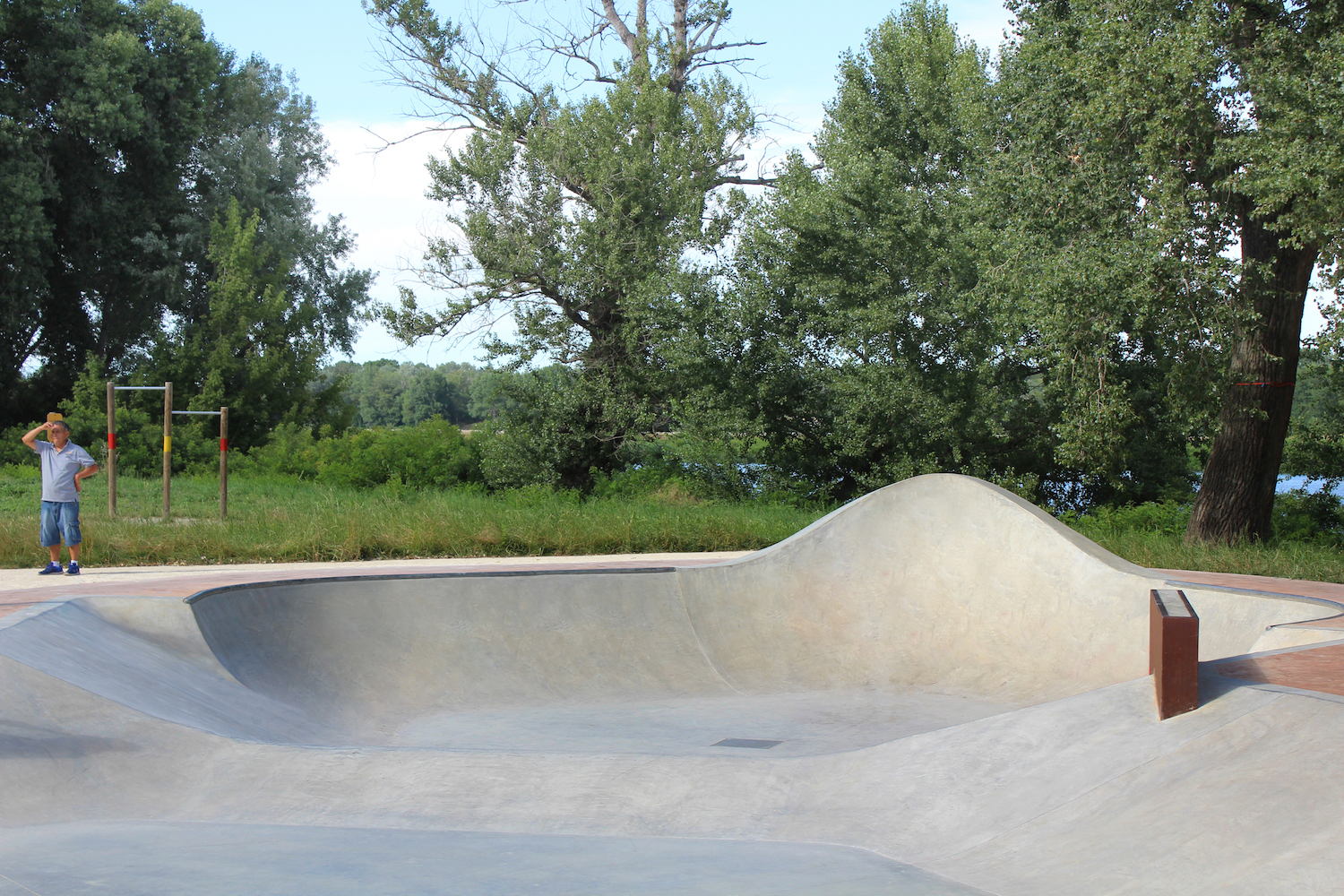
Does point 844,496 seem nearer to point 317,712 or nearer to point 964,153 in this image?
point 964,153

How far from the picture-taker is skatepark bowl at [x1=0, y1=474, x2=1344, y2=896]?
335 cm

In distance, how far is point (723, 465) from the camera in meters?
21.0

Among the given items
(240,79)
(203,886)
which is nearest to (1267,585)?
(203,886)

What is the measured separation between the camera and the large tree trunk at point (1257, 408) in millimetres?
13047

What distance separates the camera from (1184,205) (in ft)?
37.1

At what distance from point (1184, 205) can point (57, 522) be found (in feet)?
41.9

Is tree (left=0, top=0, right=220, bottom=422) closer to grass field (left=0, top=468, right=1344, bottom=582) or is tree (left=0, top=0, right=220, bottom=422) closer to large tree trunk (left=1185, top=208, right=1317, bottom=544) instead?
grass field (left=0, top=468, right=1344, bottom=582)

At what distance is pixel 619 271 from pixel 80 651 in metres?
16.8

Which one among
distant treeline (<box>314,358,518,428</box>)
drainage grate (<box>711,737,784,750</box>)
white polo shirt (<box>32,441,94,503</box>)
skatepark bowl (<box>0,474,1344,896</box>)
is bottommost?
drainage grate (<box>711,737,784,750</box>)

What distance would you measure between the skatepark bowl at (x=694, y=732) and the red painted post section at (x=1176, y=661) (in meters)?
0.08

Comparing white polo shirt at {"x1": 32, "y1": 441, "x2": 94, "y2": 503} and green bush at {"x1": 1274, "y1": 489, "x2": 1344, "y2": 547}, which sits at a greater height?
white polo shirt at {"x1": 32, "y1": 441, "x2": 94, "y2": 503}

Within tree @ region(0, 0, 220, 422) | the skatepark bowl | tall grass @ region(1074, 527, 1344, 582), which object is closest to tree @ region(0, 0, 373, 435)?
tree @ region(0, 0, 220, 422)

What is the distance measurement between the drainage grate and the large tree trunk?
387 inches

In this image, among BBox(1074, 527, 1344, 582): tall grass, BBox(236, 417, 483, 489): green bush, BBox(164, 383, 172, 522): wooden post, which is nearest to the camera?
BBox(1074, 527, 1344, 582): tall grass
